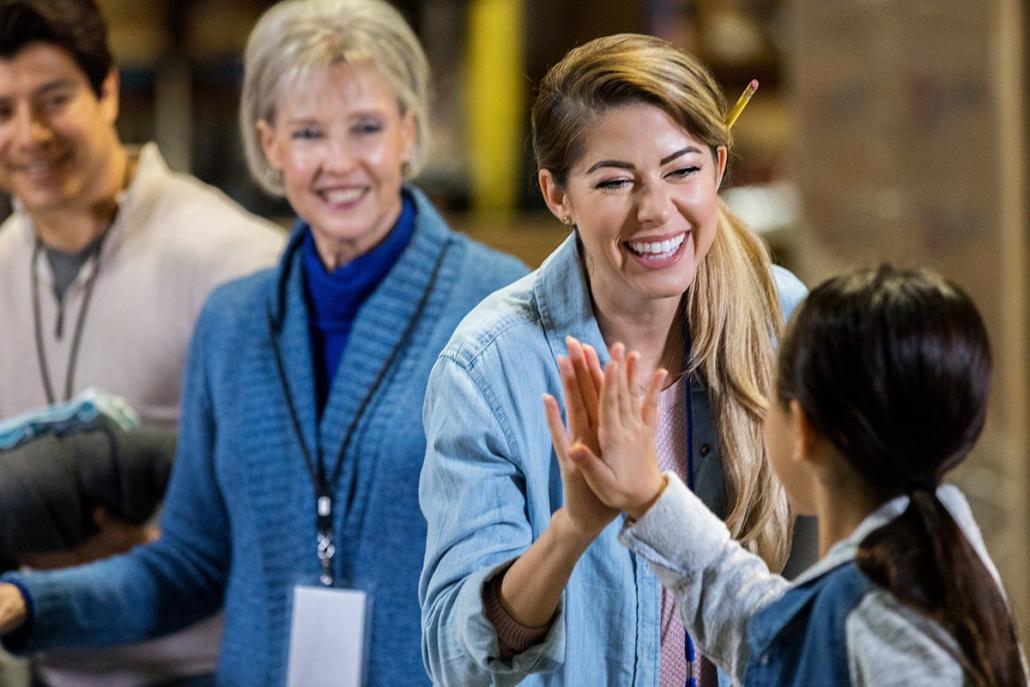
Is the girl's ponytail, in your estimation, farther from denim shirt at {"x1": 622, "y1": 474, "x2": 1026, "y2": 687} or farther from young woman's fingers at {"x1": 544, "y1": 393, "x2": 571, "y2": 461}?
young woman's fingers at {"x1": 544, "y1": 393, "x2": 571, "y2": 461}

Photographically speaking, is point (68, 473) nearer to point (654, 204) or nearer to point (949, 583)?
point (654, 204)

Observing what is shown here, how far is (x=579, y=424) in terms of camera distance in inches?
38.2

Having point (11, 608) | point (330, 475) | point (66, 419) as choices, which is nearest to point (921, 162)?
point (330, 475)

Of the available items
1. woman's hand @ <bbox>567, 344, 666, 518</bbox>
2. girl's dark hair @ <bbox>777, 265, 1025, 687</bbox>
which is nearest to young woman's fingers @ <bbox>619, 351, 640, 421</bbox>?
woman's hand @ <bbox>567, 344, 666, 518</bbox>

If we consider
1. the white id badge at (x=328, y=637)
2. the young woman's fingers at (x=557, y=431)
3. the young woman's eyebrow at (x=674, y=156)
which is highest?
the young woman's eyebrow at (x=674, y=156)

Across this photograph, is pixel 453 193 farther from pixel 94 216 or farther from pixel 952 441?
pixel 952 441

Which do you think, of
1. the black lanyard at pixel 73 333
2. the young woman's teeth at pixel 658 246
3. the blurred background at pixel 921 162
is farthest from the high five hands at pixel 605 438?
the blurred background at pixel 921 162

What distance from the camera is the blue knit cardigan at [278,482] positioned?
1532 millimetres

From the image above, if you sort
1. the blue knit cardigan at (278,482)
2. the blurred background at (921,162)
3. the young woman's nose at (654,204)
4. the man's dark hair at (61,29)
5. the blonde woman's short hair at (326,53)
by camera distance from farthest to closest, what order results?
the blurred background at (921,162) → the man's dark hair at (61,29) → the blonde woman's short hair at (326,53) → the blue knit cardigan at (278,482) → the young woman's nose at (654,204)

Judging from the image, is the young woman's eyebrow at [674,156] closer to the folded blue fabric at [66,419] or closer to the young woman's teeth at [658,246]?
the young woman's teeth at [658,246]

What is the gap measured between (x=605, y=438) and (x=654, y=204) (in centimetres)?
17

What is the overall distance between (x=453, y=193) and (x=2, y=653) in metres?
2.16

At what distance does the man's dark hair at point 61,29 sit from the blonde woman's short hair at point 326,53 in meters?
0.25

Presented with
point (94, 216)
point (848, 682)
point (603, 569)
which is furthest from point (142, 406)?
point (848, 682)
